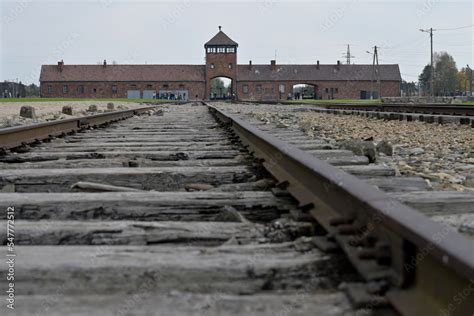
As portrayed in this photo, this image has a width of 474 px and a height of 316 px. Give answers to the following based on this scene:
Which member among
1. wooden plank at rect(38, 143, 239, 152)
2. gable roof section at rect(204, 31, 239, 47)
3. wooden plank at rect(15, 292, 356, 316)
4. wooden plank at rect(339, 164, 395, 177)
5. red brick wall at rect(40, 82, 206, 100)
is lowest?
wooden plank at rect(15, 292, 356, 316)

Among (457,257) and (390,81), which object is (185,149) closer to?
(457,257)

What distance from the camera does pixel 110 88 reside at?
81.5m

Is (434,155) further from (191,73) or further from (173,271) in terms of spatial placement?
(191,73)

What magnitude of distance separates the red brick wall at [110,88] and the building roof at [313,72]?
6893 mm

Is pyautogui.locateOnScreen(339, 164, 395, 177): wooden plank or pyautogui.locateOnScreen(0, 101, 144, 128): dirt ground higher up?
pyautogui.locateOnScreen(0, 101, 144, 128): dirt ground

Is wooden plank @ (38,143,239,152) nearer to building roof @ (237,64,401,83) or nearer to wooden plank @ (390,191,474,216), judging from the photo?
wooden plank @ (390,191,474,216)

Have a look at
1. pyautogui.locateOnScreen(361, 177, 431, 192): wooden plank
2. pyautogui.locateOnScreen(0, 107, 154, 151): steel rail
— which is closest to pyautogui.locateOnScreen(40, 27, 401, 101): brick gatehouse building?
pyautogui.locateOnScreen(0, 107, 154, 151): steel rail

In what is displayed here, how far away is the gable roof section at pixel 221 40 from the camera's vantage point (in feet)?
267

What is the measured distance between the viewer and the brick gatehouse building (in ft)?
266

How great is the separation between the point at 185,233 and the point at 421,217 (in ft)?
2.79

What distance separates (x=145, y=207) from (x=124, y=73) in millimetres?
82649

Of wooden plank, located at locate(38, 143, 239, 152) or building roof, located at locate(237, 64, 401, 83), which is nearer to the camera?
wooden plank, located at locate(38, 143, 239, 152)

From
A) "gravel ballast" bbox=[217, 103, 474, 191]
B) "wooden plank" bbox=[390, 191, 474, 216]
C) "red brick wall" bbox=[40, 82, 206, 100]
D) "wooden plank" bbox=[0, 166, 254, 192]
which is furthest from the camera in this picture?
"red brick wall" bbox=[40, 82, 206, 100]

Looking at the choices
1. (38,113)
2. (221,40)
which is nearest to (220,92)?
(221,40)
